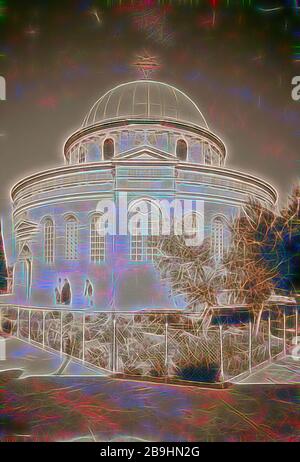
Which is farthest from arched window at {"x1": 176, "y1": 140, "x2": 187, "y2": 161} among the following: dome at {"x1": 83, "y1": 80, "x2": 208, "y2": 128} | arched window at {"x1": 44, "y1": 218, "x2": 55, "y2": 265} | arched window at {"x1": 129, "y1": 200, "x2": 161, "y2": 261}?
arched window at {"x1": 44, "y1": 218, "x2": 55, "y2": 265}

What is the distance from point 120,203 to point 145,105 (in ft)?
3.63

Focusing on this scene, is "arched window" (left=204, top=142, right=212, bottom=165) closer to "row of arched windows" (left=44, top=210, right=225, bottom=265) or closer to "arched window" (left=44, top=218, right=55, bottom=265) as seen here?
"row of arched windows" (left=44, top=210, right=225, bottom=265)

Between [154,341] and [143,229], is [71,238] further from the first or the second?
[154,341]

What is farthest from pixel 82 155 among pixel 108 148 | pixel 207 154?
pixel 207 154

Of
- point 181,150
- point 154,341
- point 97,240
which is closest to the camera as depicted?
point 154,341

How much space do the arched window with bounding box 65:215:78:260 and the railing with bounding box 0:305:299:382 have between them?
0.61 metres

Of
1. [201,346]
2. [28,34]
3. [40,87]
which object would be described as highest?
[28,34]

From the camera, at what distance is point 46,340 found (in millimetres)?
4691

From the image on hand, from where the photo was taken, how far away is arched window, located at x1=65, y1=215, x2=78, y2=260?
15.4 feet

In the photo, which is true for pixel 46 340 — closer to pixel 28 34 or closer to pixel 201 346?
pixel 201 346

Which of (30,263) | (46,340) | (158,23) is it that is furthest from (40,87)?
(46,340)

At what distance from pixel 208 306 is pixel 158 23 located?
3019 millimetres

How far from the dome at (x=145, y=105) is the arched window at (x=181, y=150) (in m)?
0.25

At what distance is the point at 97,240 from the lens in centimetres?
467
